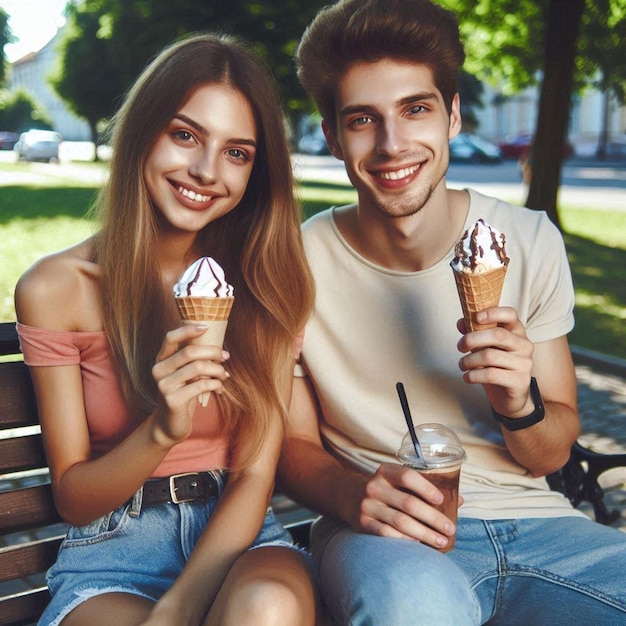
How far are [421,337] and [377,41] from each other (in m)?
0.98

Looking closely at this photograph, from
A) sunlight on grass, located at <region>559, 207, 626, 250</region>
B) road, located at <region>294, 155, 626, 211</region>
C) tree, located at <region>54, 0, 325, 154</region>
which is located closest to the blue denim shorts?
sunlight on grass, located at <region>559, 207, 626, 250</region>

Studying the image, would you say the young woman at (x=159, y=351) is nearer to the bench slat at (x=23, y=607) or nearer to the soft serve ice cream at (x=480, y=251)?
the bench slat at (x=23, y=607)

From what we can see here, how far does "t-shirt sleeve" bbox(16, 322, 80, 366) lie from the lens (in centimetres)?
255

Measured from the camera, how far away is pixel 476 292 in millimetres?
2373

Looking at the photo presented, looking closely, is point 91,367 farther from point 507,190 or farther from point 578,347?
point 507,190

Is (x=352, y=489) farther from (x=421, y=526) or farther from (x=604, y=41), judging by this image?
(x=604, y=41)

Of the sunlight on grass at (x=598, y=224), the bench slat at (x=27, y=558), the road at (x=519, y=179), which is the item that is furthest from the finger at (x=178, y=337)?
the road at (x=519, y=179)

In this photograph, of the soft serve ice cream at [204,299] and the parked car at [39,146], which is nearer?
the soft serve ice cream at [204,299]

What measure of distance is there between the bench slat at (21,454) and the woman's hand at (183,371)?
31.3 inches

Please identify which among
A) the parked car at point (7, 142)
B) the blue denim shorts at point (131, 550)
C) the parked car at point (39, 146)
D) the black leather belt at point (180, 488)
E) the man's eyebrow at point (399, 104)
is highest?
the man's eyebrow at point (399, 104)

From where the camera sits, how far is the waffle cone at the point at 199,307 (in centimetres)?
227

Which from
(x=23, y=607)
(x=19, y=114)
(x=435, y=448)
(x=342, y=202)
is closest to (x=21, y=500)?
(x=23, y=607)

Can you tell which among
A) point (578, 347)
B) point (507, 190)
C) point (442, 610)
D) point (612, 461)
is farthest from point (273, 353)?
point (507, 190)

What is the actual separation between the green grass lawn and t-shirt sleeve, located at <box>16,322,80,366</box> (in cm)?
49
